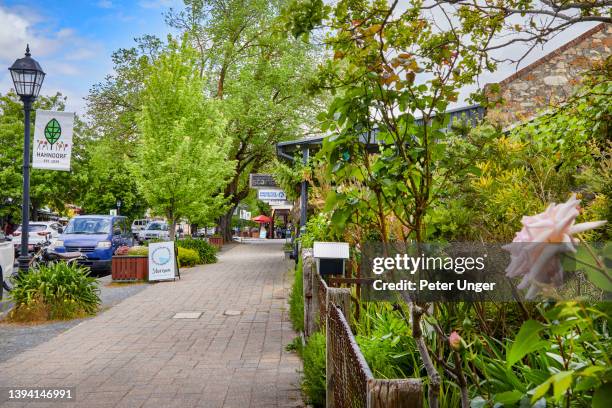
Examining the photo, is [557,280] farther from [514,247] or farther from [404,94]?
[404,94]

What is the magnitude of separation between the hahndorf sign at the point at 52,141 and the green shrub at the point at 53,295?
226 centimetres

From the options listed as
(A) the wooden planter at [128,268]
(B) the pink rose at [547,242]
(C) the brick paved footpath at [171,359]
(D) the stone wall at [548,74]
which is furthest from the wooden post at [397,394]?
(D) the stone wall at [548,74]

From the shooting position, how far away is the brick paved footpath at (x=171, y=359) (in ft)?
18.3

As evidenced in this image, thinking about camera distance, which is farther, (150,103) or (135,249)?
(150,103)

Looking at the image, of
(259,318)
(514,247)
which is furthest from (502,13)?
(259,318)

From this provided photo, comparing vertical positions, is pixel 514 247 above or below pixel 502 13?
below

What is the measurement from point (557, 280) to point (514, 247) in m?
0.11

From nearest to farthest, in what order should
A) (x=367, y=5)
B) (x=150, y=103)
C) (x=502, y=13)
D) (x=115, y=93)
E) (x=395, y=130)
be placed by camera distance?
(x=395, y=130) < (x=367, y=5) < (x=502, y=13) < (x=150, y=103) < (x=115, y=93)

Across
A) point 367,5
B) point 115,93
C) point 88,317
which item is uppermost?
point 115,93

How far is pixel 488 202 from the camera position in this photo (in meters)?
4.97

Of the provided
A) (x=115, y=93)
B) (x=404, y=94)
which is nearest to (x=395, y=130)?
(x=404, y=94)

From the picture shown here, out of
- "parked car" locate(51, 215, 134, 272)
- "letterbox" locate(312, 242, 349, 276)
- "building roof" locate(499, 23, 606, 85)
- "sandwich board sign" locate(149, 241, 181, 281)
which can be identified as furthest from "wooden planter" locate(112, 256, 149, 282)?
"building roof" locate(499, 23, 606, 85)

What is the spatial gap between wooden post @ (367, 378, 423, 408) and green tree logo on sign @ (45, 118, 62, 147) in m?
11.2

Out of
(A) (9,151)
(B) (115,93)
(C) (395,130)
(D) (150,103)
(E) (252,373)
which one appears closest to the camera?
(C) (395,130)
